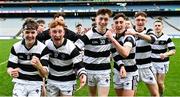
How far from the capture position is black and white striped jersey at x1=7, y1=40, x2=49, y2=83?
7375 mm

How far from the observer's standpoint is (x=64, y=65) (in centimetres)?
749

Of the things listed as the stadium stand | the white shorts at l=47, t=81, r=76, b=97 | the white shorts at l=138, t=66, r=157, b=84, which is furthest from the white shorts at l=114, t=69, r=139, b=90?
the stadium stand

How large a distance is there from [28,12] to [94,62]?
50.7 m

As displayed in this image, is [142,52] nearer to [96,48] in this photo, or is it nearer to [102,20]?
[96,48]

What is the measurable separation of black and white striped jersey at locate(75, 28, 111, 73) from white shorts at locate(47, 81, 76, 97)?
859 millimetres

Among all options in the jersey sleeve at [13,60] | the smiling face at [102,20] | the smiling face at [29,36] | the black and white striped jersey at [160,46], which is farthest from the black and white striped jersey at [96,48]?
the black and white striped jersey at [160,46]

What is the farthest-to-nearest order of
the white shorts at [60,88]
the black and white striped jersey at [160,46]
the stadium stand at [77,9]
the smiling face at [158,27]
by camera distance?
the stadium stand at [77,9] → the black and white striped jersey at [160,46] → the smiling face at [158,27] → the white shorts at [60,88]

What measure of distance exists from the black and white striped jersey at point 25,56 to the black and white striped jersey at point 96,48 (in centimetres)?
114

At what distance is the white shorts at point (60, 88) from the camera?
7.59 m

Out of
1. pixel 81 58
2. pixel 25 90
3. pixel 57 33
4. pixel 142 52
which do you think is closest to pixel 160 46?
pixel 142 52

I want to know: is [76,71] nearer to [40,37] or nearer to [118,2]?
[40,37]

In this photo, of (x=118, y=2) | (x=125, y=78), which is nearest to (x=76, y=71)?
(x=125, y=78)

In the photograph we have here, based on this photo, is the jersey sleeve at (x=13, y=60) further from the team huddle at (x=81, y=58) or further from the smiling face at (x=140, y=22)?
the smiling face at (x=140, y=22)

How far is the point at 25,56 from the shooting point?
7391 millimetres
